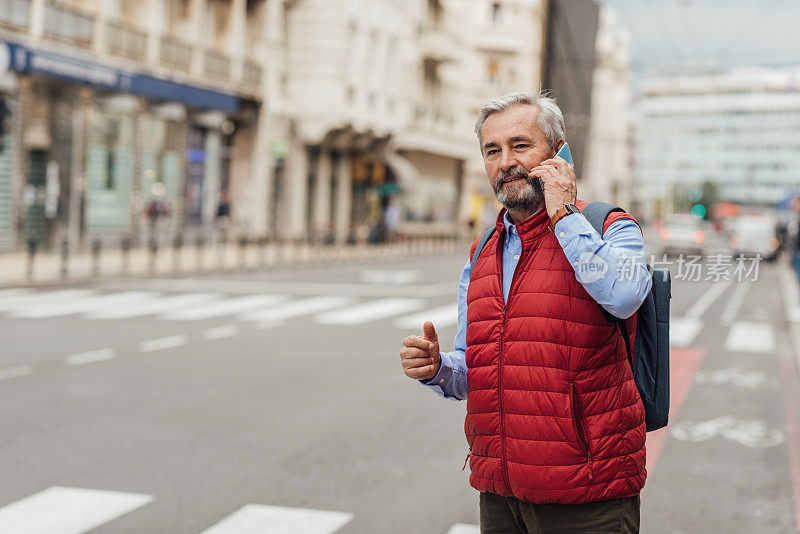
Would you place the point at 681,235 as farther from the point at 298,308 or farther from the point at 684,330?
the point at 298,308

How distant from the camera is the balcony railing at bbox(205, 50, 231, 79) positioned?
33938 millimetres

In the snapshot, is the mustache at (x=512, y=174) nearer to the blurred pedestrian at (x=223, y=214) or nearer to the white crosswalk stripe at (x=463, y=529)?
the white crosswalk stripe at (x=463, y=529)

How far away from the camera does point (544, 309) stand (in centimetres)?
290

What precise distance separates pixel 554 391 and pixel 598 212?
475mm

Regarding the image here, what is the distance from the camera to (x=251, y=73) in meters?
36.6

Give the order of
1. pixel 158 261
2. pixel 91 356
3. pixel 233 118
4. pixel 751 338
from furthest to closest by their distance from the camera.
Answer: pixel 233 118 → pixel 158 261 → pixel 751 338 → pixel 91 356

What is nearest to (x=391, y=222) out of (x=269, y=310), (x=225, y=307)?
(x=225, y=307)

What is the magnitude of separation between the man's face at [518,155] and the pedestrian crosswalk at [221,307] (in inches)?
498

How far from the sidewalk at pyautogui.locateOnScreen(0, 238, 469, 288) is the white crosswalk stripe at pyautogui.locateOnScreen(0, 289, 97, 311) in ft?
3.18

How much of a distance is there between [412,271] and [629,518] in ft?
86.7

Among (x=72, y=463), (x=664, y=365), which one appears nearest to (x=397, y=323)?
(x=72, y=463)

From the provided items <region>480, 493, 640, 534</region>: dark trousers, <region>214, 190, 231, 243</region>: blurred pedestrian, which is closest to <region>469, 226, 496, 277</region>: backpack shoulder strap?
<region>480, 493, 640, 534</region>: dark trousers

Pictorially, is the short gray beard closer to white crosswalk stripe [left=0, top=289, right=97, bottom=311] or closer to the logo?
the logo

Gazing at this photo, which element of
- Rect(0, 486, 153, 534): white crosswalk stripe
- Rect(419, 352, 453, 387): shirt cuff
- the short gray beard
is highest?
the short gray beard
